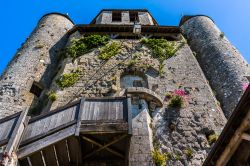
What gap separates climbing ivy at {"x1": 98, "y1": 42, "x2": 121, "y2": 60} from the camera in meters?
15.5

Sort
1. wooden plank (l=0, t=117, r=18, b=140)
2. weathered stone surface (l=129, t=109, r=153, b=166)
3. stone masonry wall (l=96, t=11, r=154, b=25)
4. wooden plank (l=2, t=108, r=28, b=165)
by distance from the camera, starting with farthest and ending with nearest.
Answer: stone masonry wall (l=96, t=11, r=154, b=25) → weathered stone surface (l=129, t=109, r=153, b=166) → wooden plank (l=0, t=117, r=18, b=140) → wooden plank (l=2, t=108, r=28, b=165)

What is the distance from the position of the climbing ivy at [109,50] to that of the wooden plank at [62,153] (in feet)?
25.0

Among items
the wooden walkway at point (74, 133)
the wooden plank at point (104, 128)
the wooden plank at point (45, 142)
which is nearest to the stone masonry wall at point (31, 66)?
the wooden walkway at point (74, 133)

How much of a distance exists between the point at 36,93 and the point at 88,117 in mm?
6962

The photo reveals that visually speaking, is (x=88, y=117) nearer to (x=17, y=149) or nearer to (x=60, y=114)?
(x=60, y=114)

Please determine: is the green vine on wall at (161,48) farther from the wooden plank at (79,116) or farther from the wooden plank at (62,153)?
the wooden plank at (62,153)

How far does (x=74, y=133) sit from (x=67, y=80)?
20.1 feet

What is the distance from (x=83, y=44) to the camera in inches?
653

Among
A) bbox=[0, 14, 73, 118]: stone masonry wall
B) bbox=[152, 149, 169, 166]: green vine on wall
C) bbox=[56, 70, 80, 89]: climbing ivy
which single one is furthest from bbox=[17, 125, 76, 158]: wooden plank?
bbox=[56, 70, 80, 89]: climbing ivy

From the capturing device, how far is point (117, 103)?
8875 mm

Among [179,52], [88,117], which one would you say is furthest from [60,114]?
[179,52]

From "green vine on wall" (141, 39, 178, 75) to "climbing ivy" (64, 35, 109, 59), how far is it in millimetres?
2398

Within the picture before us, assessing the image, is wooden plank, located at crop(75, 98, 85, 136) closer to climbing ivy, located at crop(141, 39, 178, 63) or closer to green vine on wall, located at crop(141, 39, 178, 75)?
green vine on wall, located at crop(141, 39, 178, 75)

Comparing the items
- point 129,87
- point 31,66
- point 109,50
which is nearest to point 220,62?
point 109,50
